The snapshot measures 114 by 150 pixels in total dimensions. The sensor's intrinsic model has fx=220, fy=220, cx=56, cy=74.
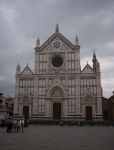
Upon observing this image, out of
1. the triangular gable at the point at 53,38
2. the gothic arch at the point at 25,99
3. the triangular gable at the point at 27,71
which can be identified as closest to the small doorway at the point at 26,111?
the gothic arch at the point at 25,99

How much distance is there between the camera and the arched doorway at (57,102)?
49.2 meters

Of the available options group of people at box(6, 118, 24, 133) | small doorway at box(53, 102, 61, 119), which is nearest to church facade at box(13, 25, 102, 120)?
small doorway at box(53, 102, 61, 119)

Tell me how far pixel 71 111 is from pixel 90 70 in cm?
1010

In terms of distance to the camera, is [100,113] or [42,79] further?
[42,79]

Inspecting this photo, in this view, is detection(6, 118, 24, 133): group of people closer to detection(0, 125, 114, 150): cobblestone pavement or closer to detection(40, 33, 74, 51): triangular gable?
detection(0, 125, 114, 150): cobblestone pavement

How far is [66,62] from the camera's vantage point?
5056 centimetres

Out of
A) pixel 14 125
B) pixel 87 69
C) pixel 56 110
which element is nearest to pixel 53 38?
pixel 87 69

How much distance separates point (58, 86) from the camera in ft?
163

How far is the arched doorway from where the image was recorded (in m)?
49.2

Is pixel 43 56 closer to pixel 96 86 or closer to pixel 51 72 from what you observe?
pixel 51 72

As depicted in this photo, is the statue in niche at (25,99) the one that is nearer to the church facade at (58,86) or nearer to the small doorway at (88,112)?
the church facade at (58,86)

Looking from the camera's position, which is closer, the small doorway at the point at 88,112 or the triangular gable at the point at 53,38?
the small doorway at the point at 88,112

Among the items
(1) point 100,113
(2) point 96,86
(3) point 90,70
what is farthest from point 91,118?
(3) point 90,70

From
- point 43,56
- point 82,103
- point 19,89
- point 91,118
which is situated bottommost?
point 91,118
